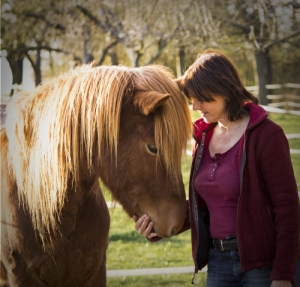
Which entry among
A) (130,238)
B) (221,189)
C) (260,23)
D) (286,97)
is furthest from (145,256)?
(286,97)

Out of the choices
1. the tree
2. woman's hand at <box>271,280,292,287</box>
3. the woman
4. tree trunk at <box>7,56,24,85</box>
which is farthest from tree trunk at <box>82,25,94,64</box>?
woman's hand at <box>271,280,292,287</box>

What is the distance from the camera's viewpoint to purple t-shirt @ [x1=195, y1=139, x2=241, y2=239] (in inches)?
82.4

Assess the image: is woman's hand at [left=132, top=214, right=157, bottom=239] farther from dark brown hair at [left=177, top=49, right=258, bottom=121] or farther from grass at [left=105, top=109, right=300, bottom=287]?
grass at [left=105, top=109, right=300, bottom=287]

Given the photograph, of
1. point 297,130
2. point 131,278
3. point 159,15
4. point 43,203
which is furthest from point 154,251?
point 159,15

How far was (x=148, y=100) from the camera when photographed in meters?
1.94

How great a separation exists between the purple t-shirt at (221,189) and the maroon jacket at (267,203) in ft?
0.28

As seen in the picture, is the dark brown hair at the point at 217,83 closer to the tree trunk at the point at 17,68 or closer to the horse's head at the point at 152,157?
the horse's head at the point at 152,157

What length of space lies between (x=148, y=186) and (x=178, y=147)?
0.23 m

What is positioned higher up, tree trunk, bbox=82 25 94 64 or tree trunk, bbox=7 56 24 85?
tree trunk, bbox=82 25 94 64

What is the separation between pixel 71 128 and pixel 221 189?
2.53ft

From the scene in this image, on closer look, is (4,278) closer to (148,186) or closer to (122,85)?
(148,186)

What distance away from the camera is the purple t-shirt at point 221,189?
2094mm

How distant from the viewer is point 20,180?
2279 mm

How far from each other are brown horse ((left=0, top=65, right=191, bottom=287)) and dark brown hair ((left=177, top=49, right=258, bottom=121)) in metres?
0.08
